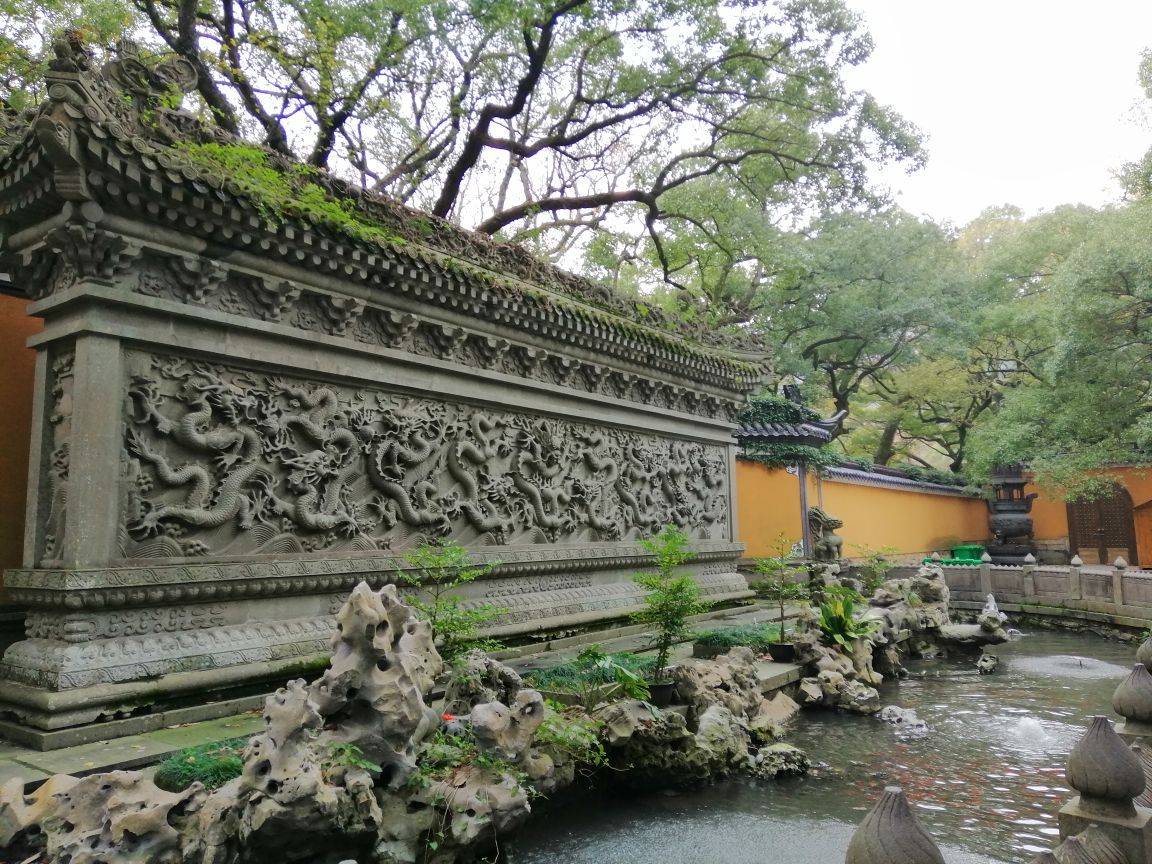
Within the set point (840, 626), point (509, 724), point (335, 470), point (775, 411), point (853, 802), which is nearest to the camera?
point (509, 724)

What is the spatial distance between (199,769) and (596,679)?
322 cm

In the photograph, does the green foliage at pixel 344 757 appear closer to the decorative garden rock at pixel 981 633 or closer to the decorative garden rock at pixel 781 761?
the decorative garden rock at pixel 781 761

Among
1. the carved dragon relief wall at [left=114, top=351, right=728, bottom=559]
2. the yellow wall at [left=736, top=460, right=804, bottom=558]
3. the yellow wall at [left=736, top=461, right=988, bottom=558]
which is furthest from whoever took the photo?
the yellow wall at [left=736, top=461, right=988, bottom=558]

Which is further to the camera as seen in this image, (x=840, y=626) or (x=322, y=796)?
(x=840, y=626)

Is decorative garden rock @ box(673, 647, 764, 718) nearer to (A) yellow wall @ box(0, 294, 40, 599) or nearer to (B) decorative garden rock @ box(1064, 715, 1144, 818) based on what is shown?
(B) decorative garden rock @ box(1064, 715, 1144, 818)

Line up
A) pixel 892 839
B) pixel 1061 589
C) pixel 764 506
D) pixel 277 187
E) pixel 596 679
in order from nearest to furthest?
pixel 892 839 → pixel 596 679 → pixel 277 187 → pixel 1061 589 → pixel 764 506

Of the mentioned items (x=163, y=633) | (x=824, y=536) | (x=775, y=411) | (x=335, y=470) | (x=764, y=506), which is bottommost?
(x=163, y=633)

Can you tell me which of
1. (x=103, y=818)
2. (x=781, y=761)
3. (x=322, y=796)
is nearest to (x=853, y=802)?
(x=781, y=761)

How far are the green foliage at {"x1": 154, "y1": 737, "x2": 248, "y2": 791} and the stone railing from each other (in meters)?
16.2

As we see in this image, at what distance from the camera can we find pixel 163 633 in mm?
6090

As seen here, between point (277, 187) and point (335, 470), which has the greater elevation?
point (277, 187)

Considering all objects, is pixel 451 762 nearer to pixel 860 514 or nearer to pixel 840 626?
pixel 840 626

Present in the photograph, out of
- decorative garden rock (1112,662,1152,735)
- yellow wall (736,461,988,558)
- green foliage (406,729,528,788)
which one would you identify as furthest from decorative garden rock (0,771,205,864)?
yellow wall (736,461,988,558)

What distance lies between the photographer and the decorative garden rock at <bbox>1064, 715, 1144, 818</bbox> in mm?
3547
